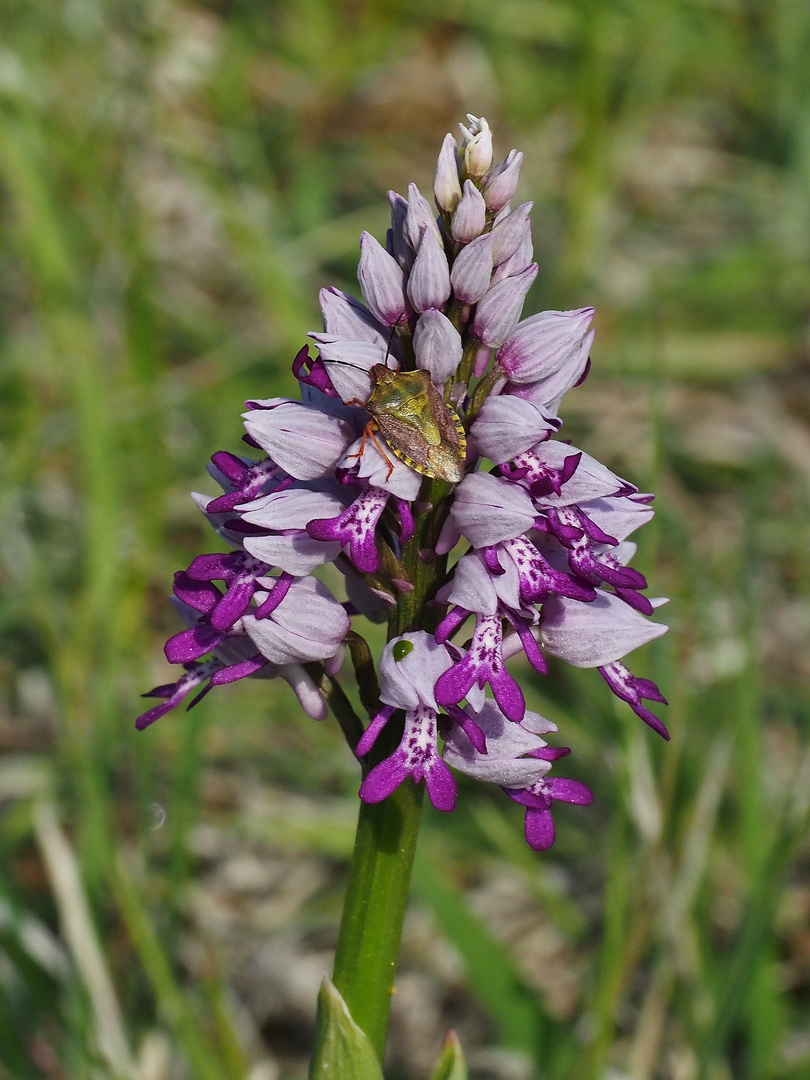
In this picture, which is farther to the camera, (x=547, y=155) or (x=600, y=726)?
(x=547, y=155)

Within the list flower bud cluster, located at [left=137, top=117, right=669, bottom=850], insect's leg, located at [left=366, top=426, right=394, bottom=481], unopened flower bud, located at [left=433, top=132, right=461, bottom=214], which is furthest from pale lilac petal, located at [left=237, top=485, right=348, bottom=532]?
unopened flower bud, located at [left=433, top=132, right=461, bottom=214]

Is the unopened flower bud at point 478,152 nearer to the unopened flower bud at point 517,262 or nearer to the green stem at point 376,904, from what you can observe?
the unopened flower bud at point 517,262

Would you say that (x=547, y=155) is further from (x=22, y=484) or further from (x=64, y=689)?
(x=64, y=689)

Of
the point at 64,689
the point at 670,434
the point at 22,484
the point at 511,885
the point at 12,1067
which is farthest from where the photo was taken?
the point at 670,434

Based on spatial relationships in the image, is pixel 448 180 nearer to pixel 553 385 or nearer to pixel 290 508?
pixel 553 385

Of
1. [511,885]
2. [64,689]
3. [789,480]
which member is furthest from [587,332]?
[789,480]
